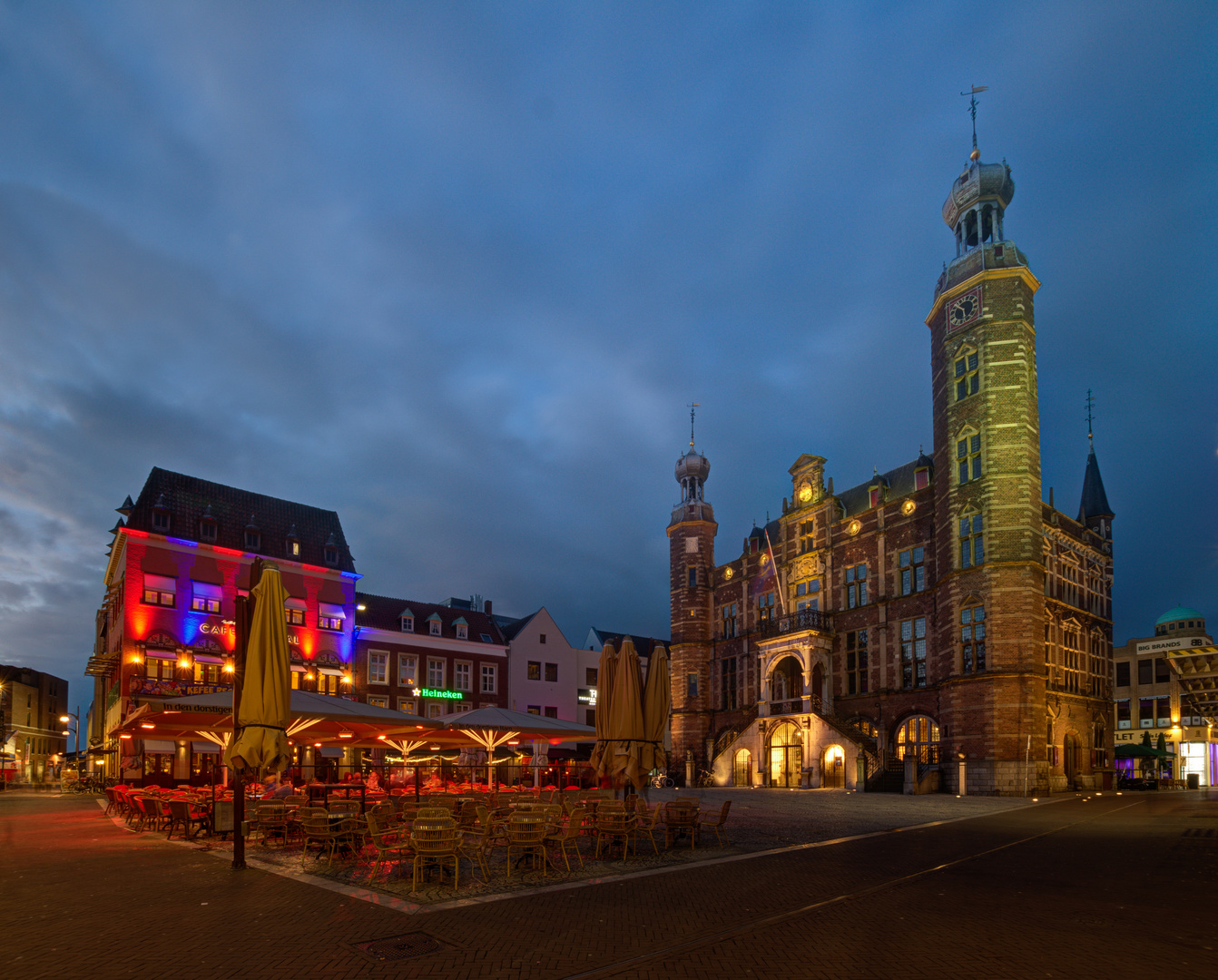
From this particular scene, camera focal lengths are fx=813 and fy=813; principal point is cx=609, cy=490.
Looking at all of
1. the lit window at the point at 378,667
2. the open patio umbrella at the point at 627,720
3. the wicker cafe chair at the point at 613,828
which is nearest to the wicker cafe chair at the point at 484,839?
the wicker cafe chair at the point at 613,828

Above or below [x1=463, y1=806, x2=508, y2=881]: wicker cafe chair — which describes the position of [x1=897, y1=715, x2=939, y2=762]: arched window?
below

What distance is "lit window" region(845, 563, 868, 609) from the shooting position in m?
42.3

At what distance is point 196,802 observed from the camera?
16.0 m

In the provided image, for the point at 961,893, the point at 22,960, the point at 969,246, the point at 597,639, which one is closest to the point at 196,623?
the point at 597,639

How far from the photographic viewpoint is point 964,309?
37438 millimetres

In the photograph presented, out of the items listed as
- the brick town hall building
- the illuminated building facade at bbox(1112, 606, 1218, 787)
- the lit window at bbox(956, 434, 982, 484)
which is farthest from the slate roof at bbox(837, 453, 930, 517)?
the illuminated building facade at bbox(1112, 606, 1218, 787)

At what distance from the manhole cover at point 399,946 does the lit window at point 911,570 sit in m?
35.5

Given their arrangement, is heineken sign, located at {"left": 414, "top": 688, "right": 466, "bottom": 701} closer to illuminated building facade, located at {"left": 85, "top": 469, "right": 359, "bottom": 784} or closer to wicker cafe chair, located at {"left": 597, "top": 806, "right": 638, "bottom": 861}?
illuminated building facade, located at {"left": 85, "top": 469, "right": 359, "bottom": 784}

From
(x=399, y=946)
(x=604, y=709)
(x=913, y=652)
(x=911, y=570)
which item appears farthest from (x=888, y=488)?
(x=399, y=946)

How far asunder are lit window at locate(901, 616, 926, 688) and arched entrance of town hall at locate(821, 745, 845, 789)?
4487 millimetres

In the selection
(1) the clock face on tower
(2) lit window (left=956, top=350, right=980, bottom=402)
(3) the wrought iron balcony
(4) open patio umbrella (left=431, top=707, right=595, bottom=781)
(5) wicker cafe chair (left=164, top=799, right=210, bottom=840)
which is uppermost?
(1) the clock face on tower

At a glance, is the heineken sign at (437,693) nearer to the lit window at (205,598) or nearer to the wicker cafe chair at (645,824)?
the lit window at (205,598)

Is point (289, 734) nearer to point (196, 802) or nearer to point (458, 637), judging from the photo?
point (196, 802)

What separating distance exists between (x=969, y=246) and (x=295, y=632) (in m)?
39.8
